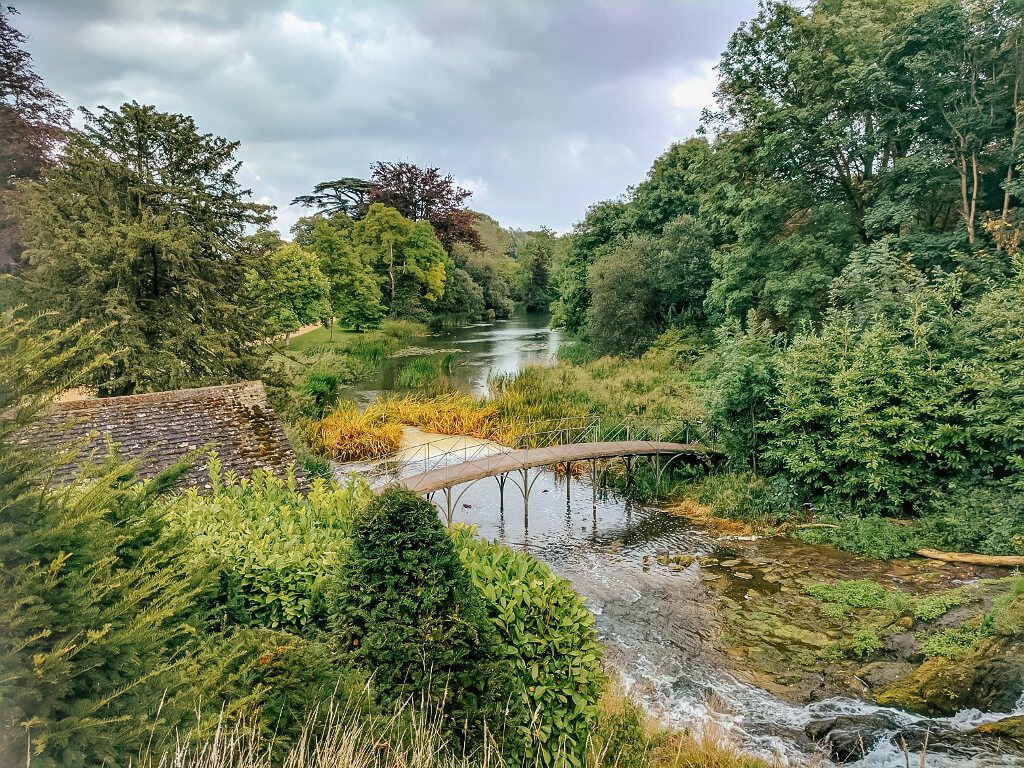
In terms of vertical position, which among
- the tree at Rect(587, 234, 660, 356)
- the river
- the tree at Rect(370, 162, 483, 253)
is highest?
the tree at Rect(370, 162, 483, 253)

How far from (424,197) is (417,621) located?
182 ft

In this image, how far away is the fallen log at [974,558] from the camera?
9117 mm

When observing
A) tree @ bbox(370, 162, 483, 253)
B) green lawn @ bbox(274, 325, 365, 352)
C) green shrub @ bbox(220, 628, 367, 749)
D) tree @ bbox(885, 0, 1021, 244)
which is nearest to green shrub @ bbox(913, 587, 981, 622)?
green shrub @ bbox(220, 628, 367, 749)

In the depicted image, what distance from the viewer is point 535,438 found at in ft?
55.3

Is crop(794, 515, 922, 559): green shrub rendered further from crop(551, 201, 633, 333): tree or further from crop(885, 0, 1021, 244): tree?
crop(551, 201, 633, 333): tree

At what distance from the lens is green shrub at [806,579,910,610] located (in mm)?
8547

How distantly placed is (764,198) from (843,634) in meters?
13.1

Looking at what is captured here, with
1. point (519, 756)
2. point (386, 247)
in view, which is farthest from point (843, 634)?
point (386, 247)

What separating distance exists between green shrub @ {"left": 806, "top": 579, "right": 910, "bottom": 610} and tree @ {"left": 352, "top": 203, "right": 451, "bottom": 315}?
38350 millimetres

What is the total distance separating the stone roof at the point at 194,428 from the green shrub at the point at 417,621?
464 cm

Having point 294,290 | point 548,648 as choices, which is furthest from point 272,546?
point 294,290

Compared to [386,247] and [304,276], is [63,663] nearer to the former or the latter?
[304,276]

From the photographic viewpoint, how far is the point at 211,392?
926cm

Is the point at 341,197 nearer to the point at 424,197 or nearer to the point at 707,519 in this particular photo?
the point at 424,197
